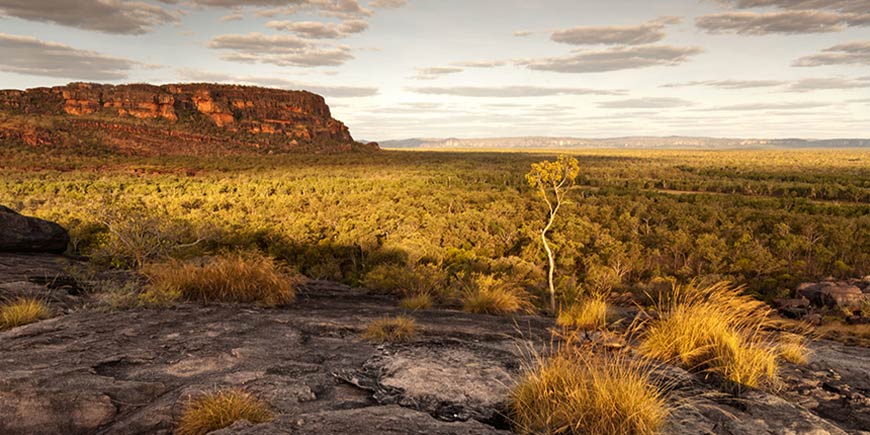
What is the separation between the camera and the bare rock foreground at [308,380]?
134 inches

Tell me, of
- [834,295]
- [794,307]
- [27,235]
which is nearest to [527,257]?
[794,307]

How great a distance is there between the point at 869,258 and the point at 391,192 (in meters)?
30.9

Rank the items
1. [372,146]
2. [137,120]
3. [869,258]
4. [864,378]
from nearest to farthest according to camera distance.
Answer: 1. [864,378]
2. [869,258]
3. [137,120]
4. [372,146]

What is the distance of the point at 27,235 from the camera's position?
11430 mm

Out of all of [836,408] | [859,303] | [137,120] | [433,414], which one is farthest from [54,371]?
[137,120]

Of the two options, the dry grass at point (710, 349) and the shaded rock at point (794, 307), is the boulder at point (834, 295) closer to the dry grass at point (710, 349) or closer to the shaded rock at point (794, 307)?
the shaded rock at point (794, 307)

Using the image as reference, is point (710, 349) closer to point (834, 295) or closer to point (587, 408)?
point (587, 408)

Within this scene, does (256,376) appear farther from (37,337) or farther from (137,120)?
(137,120)

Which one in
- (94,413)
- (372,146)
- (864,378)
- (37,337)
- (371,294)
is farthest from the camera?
(372,146)

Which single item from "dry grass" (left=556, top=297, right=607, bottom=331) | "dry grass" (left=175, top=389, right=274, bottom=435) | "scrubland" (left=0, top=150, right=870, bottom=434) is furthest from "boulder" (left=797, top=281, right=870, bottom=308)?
"dry grass" (left=175, top=389, right=274, bottom=435)

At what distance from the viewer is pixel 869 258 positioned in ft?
76.5

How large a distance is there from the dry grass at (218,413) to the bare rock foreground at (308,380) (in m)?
0.14

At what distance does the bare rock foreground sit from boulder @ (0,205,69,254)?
22.3 ft

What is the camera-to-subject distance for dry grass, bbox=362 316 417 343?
5.60 metres
